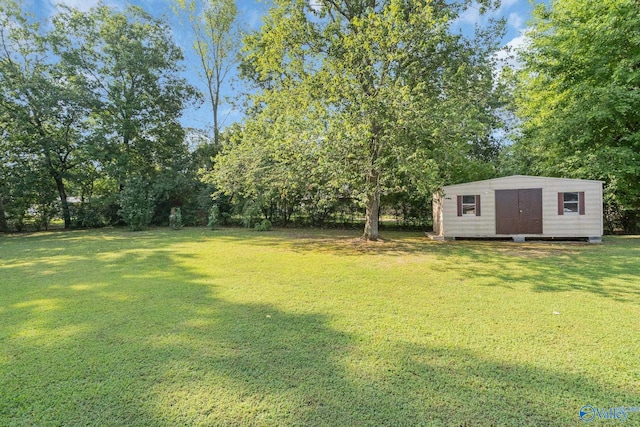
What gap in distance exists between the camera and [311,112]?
855 cm

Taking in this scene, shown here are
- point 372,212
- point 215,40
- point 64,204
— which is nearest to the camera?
point 372,212

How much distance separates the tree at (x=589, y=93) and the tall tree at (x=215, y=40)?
56.2 ft

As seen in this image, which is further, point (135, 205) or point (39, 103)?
point (39, 103)

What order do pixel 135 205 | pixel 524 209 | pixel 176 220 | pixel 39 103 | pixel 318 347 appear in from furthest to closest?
pixel 176 220
pixel 39 103
pixel 135 205
pixel 524 209
pixel 318 347

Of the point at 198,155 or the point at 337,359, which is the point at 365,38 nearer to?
the point at 337,359

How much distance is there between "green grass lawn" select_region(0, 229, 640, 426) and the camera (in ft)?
6.58

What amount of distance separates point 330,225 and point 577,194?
10.3 meters

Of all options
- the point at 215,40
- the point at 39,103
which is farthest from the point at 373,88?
the point at 39,103

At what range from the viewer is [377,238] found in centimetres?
1045

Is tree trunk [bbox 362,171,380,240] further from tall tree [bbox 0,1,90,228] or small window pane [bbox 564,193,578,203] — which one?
tall tree [bbox 0,1,90,228]

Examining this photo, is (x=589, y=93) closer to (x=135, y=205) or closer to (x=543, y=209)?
(x=543, y=209)

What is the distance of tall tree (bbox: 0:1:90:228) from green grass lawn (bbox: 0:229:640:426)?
45.5ft

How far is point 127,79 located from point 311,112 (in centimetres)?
1525

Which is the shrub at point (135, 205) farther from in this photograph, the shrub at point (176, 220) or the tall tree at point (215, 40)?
the tall tree at point (215, 40)
